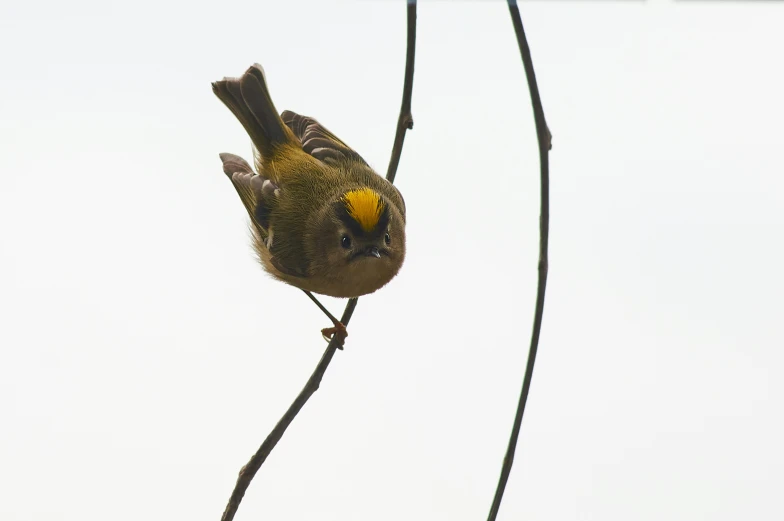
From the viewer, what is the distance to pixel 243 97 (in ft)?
9.95

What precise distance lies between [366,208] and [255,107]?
77cm

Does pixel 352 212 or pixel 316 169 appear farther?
pixel 316 169

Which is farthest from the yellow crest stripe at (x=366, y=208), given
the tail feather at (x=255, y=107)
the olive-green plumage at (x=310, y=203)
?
the tail feather at (x=255, y=107)

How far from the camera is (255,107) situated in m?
3.09

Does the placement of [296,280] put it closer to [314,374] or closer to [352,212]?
[352,212]

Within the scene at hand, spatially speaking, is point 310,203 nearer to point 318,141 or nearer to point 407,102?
point 318,141

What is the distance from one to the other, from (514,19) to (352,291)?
4.89ft

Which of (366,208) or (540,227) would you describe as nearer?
(540,227)

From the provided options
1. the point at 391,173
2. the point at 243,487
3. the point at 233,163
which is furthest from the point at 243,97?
the point at 243,487

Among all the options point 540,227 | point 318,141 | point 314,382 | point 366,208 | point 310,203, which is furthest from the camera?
point 318,141

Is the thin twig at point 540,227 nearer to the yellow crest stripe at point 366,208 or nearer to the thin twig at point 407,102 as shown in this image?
the thin twig at point 407,102

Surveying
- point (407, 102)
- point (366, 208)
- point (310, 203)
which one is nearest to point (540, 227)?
point (407, 102)

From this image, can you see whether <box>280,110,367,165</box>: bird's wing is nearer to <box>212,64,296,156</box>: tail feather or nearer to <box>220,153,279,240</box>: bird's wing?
<box>212,64,296,156</box>: tail feather

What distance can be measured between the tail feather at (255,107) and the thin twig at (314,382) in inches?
40.9
